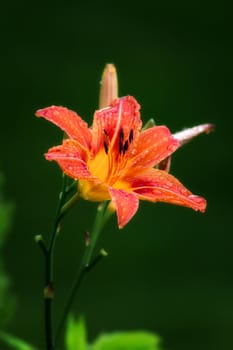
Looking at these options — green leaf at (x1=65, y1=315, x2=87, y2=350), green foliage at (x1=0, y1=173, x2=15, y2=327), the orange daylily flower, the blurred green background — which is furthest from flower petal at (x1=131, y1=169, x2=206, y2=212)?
the blurred green background

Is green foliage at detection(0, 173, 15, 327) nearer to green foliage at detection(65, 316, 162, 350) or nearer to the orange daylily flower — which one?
green foliage at detection(65, 316, 162, 350)

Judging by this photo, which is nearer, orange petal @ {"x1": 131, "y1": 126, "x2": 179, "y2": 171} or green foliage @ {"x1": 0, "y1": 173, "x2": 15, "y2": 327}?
orange petal @ {"x1": 131, "y1": 126, "x2": 179, "y2": 171}

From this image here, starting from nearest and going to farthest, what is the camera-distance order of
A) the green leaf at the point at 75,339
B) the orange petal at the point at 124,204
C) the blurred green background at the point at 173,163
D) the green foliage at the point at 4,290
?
the orange petal at the point at 124,204
the green leaf at the point at 75,339
the green foliage at the point at 4,290
the blurred green background at the point at 173,163

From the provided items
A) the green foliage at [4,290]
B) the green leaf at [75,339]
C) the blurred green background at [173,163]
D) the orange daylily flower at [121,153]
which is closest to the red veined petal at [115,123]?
the orange daylily flower at [121,153]

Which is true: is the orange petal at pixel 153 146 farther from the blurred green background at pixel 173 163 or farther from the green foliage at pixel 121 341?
the blurred green background at pixel 173 163

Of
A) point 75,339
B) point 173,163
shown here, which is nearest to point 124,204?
point 75,339

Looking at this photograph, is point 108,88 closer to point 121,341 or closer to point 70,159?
point 70,159

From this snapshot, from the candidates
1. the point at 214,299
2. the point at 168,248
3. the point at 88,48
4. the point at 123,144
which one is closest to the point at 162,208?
the point at 168,248

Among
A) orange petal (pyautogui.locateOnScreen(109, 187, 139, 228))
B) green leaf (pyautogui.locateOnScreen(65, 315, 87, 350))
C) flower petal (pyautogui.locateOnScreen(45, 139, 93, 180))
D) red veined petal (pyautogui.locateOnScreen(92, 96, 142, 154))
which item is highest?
red veined petal (pyautogui.locateOnScreen(92, 96, 142, 154))
